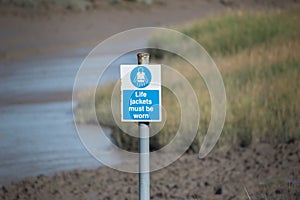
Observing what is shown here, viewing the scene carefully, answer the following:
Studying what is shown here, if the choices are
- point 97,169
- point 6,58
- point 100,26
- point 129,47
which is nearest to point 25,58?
point 6,58

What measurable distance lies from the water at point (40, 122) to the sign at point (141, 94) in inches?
216

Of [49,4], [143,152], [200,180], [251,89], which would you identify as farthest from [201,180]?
[49,4]

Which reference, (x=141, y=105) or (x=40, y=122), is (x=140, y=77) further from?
(x=40, y=122)

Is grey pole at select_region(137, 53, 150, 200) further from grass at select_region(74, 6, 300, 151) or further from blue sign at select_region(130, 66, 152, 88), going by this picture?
grass at select_region(74, 6, 300, 151)

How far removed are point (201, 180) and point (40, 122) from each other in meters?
5.69

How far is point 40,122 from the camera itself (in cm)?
1667

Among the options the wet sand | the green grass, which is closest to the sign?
the wet sand

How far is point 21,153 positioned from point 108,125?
1801mm

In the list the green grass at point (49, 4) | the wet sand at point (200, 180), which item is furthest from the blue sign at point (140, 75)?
the green grass at point (49, 4)

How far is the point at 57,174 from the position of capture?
1250 cm

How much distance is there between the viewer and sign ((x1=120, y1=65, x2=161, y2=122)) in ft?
24.1

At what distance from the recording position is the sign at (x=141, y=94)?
7.34 m

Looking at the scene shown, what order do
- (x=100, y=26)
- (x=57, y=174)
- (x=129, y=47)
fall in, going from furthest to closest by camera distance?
1. (x=100, y=26)
2. (x=129, y=47)
3. (x=57, y=174)

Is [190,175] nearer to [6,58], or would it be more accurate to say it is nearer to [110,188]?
[110,188]
